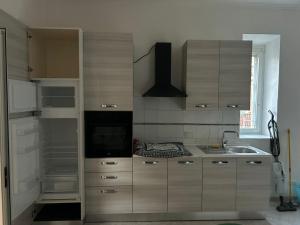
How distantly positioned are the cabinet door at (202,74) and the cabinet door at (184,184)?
2.25ft

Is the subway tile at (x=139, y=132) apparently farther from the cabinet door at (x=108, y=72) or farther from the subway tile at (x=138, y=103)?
the cabinet door at (x=108, y=72)

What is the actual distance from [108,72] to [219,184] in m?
1.83

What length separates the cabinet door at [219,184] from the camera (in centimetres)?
271

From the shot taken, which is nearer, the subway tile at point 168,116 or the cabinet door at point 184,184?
the cabinet door at point 184,184

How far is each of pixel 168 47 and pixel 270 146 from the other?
6.48 feet

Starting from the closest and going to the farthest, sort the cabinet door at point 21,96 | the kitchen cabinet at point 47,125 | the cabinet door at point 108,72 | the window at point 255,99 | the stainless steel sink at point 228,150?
the cabinet door at point 21,96
the kitchen cabinet at point 47,125
the cabinet door at point 108,72
the stainless steel sink at point 228,150
the window at point 255,99

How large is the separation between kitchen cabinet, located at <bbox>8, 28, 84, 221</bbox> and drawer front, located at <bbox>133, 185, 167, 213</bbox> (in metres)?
0.62

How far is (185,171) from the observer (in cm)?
270

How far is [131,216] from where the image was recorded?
2775 millimetres

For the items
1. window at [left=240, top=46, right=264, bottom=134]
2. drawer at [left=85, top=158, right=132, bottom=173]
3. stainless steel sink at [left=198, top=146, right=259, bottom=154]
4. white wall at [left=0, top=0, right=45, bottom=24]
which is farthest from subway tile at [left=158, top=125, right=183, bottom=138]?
white wall at [left=0, top=0, right=45, bottom=24]

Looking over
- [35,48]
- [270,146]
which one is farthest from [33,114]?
[270,146]

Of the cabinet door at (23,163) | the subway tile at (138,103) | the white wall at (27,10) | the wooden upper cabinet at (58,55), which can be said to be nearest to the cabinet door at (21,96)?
the cabinet door at (23,163)

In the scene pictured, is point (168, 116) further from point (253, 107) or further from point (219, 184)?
point (253, 107)

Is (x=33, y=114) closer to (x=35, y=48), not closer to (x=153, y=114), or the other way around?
(x=35, y=48)
